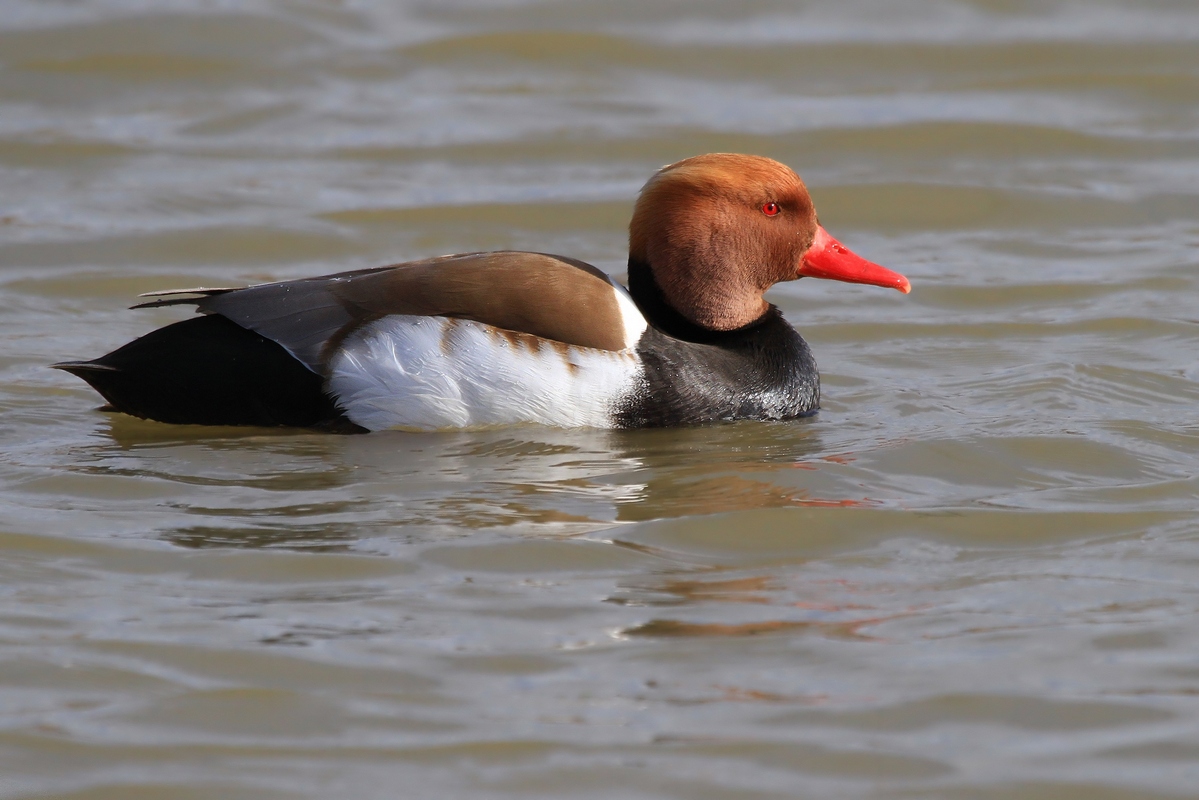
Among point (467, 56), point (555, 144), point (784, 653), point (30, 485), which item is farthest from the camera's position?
point (467, 56)

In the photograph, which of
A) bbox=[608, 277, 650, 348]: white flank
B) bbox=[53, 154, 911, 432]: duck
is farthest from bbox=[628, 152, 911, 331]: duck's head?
bbox=[608, 277, 650, 348]: white flank

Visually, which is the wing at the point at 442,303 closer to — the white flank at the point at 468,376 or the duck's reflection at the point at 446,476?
the white flank at the point at 468,376

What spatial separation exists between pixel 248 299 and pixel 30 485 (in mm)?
1069

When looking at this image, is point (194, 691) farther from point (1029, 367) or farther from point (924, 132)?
point (924, 132)

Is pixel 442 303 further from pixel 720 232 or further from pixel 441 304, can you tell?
pixel 720 232

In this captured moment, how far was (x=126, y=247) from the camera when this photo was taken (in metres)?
9.12

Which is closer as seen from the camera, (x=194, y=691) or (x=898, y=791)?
(x=898, y=791)

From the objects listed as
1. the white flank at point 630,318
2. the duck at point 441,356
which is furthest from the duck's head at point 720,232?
the white flank at point 630,318

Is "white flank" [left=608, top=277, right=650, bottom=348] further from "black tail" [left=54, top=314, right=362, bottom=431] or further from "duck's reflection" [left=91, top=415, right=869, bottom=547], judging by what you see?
"black tail" [left=54, top=314, right=362, bottom=431]

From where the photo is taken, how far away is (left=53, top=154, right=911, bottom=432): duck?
20.0ft

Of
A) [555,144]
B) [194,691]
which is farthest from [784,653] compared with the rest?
[555,144]

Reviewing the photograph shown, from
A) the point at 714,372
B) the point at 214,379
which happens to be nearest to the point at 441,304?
the point at 214,379

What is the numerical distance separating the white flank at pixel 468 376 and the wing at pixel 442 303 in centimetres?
4

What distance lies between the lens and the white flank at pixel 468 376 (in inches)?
240
